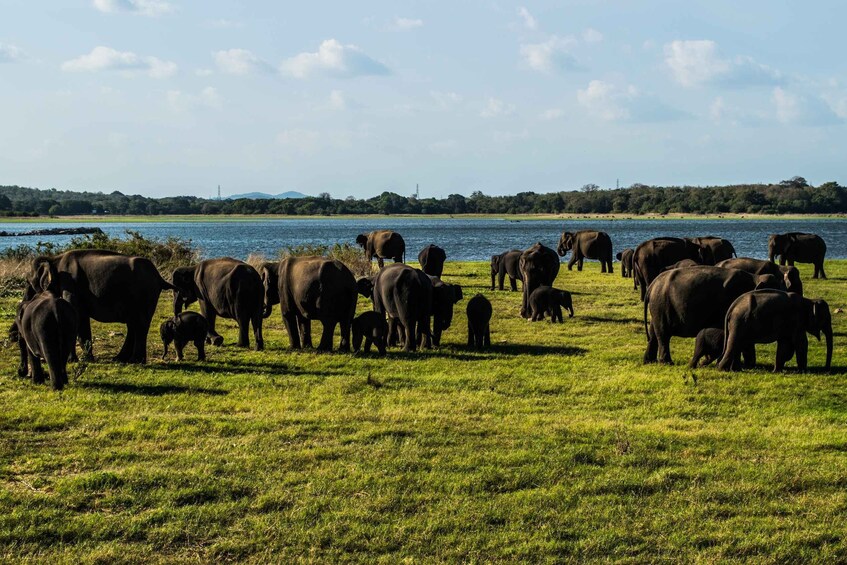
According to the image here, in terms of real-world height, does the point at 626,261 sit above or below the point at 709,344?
above

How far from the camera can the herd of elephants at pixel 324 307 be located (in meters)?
11.9

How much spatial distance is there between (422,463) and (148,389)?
14.6ft

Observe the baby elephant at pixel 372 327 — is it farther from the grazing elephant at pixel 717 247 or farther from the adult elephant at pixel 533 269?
the grazing elephant at pixel 717 247

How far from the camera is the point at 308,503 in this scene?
6941mm

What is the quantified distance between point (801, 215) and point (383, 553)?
155608 millimetres

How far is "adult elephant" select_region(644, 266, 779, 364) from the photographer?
42.2 ft

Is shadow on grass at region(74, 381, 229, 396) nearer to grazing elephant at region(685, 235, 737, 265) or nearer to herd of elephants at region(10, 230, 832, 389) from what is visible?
herd of elephants at region(10, 230, 832, 389)

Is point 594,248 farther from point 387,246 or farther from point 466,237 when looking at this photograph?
point 466,237

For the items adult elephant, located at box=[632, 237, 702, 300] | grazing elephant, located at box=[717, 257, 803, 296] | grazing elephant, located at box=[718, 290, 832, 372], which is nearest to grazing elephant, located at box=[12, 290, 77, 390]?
grazing elephant, located at box=[718, 290, 832, 372]

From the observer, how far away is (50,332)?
10859 millimetres

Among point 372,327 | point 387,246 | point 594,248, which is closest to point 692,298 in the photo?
point 372,327

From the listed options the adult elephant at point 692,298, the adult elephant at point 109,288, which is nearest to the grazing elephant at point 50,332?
the adult elephant at point 109,288

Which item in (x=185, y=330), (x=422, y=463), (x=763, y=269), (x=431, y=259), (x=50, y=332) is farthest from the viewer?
(x=431, y=259)

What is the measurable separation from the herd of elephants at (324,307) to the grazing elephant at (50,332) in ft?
0.05
